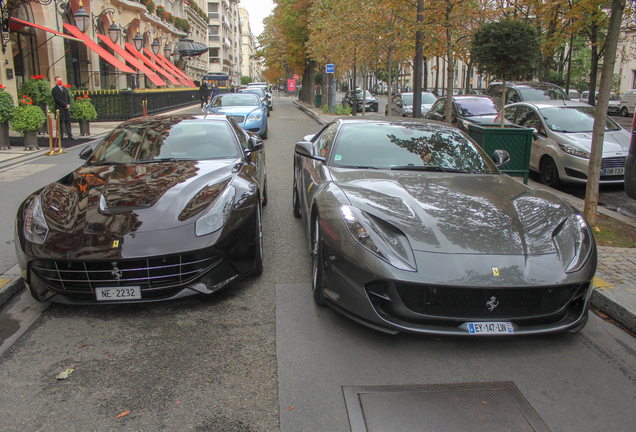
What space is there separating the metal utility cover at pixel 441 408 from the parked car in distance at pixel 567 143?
706 cm

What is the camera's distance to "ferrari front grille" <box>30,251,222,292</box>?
367cm

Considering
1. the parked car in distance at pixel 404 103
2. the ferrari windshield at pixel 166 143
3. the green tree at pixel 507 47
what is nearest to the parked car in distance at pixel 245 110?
the green tree at pixel 507 47

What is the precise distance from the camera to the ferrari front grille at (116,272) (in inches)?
144

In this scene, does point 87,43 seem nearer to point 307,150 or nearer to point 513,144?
point 513,144

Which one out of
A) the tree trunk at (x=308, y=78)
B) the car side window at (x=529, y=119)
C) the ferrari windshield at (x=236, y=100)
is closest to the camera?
the car side window at (x=529, y=119)

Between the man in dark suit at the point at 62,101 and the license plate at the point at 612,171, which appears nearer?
the license plate at the point at 612,171

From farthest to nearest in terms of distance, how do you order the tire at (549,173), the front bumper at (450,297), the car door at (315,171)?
the tire at (549,173), the car door at (315,171), the front bumper at (450,297)

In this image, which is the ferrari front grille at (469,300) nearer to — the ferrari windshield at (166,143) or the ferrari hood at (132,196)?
the ferrari hood at (132,196)

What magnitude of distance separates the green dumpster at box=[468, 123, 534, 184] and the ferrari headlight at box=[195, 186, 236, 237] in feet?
17.5

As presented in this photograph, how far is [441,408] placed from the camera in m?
2.76

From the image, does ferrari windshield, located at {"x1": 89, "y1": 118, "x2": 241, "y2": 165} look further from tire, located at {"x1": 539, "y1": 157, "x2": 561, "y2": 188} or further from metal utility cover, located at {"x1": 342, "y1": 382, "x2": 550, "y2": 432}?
tire, located at {"x1": 539, "y1": 157, "x2": 561, "y2": 188}

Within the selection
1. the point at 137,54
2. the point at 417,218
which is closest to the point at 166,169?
the point at 417,218

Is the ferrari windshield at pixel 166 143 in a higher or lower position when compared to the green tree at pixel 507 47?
lower

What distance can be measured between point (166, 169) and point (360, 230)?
239 centimetres
